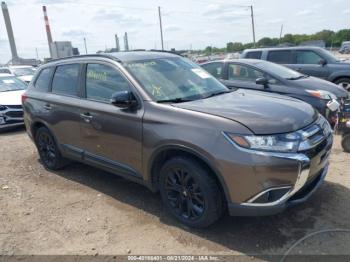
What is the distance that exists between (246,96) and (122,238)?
2085 millimetres

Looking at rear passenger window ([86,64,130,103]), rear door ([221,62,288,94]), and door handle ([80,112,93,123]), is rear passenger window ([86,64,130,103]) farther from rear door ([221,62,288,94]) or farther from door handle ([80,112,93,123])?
rear door ([221,62,288,94])

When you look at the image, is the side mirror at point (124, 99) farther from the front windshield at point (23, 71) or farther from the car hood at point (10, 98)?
the front windshield at point (23, 71)

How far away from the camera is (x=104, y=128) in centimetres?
419

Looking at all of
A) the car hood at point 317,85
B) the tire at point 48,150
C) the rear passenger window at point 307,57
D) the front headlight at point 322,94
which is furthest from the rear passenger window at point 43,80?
the rear passenger window at point 307,57

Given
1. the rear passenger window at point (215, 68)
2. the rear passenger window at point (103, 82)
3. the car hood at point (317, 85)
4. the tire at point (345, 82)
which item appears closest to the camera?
the rear passenger window at point (103, 82)

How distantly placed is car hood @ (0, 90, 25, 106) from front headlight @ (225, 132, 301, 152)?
24.5 feet

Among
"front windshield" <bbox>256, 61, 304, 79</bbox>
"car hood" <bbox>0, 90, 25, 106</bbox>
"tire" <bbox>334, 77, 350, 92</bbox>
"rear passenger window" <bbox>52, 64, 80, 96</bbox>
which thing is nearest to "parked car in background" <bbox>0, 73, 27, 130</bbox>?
"car hood" <bbox>0, 90, 25, 106</bbox>

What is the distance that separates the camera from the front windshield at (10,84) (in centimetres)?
1006

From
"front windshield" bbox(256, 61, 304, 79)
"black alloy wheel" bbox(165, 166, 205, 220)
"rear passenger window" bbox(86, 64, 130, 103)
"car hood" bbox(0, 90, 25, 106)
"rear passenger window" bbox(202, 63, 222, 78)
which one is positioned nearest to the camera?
"black alloy wheel" bbox(165, 166, 205, 220)

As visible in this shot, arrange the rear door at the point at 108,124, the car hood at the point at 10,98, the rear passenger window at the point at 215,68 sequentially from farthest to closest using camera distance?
1. the car hood at the point at 10,98
2. the rear passenger window at the point at 215,68
3. the rear door at the point at 108,124

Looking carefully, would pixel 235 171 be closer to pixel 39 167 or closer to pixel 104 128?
pixel 104 128

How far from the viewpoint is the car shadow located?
3.34 metres

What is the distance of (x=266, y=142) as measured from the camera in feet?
10.1

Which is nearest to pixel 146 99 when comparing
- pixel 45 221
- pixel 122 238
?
pixel 122 238
